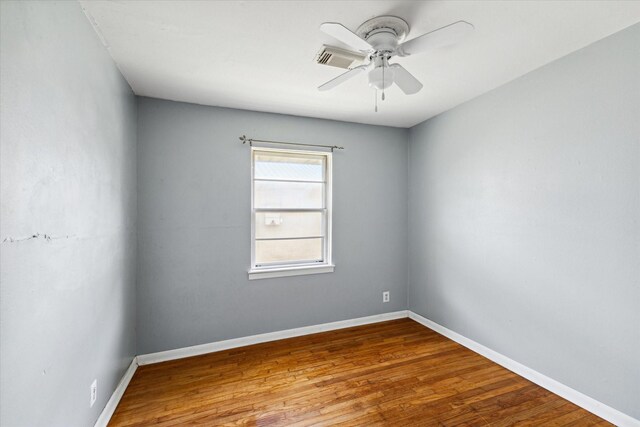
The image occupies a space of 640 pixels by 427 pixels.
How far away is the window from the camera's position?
3158mm

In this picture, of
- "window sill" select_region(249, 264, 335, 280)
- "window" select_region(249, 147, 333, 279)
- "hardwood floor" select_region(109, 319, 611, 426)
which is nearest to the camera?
"hardwood floor" select_region(109, 319, 611, 426)

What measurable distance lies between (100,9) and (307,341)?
10.2ft

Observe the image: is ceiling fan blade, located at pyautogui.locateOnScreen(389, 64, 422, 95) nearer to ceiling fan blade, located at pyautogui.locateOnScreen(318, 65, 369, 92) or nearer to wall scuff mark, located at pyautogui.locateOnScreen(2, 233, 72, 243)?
ceiling fan blade, located at pyautogui.locateOnScreen(318, 65, 369, 92)

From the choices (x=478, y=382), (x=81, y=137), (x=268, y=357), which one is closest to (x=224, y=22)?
(x=81, y=137)

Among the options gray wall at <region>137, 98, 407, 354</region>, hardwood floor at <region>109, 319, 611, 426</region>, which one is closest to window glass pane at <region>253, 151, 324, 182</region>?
gray wall at <region>137, 98, 407, 354</region>

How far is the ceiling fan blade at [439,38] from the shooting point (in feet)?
4.32

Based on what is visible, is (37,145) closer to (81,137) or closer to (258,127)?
(81,137)

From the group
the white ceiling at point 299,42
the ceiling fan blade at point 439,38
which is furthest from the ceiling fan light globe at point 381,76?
the white ceiling at point 299,42

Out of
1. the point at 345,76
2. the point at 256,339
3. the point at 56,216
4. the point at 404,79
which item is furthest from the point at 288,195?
the point at 56,216

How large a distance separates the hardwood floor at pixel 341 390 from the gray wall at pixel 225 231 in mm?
367

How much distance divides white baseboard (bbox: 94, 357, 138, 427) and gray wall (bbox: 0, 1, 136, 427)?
73 millimetres

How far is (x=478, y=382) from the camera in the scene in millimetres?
2316

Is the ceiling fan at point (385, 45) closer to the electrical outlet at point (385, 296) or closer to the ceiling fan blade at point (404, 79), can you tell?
the ceiling fan blade at point (404, 79)

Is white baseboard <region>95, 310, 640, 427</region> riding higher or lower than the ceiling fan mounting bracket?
lower
